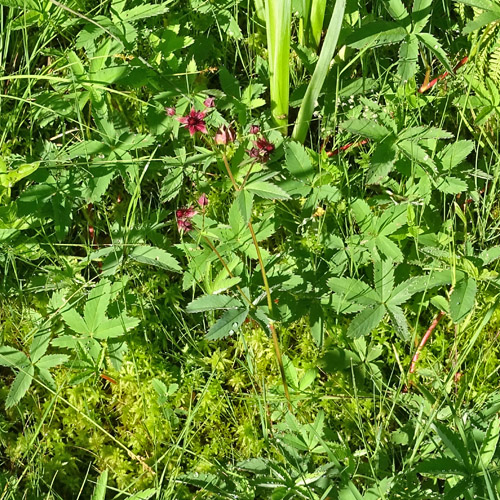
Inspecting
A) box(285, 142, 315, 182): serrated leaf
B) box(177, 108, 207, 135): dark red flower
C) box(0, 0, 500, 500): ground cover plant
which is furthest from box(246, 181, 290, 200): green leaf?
box(177, 108, 207, 135): dark red flower

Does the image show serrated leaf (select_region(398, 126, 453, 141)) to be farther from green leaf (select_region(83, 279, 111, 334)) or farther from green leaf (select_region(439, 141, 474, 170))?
green leaf (select_region(83, 279, 111, 334))

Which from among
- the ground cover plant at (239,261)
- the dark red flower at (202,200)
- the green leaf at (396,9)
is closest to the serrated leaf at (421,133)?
the ground cover plant at (239,261)

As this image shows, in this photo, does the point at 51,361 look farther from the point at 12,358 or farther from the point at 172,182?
the point at 172,182

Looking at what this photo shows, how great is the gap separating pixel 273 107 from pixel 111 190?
749 mm

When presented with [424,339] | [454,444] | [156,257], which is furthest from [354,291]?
[156,257]

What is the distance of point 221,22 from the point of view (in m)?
2.52

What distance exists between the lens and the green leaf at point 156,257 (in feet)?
7.26

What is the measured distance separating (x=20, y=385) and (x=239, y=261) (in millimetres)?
864

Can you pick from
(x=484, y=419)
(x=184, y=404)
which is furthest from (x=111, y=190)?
(x=484, y=419)

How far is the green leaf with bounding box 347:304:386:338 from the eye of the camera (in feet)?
6.80

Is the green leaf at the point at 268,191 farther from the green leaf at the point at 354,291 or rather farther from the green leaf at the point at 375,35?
the green leaf at the point at 375,35

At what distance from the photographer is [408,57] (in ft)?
7.54

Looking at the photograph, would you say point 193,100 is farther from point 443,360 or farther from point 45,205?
point 443,360

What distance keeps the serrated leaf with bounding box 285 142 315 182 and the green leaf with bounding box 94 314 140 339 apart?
770mm
